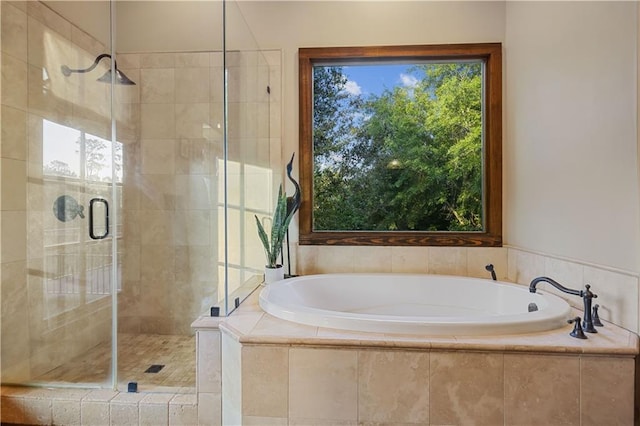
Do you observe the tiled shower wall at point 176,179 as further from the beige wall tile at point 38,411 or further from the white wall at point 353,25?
the beige wall tile at point 38,411

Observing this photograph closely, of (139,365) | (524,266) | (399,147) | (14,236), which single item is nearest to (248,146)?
(399,147)

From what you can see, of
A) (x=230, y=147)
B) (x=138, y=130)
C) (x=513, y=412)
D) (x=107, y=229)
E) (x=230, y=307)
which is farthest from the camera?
(x=138, y=130)

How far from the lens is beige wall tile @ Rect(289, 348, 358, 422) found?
1212mm

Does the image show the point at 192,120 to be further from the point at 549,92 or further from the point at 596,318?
the point at 596,318

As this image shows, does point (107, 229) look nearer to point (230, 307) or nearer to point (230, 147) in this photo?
point (230, 147)

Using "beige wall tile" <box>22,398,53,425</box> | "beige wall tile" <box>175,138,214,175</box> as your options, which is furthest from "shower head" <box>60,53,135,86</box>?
"beige wall tile" <box>22,398,53,425</box>

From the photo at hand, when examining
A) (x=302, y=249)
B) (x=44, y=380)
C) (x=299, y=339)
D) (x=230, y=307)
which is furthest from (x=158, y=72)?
(x=299, y=339)

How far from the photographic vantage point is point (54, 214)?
1975mm

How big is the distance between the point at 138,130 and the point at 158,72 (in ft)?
1.58

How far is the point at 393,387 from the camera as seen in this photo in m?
1.19

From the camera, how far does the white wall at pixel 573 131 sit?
136 cm

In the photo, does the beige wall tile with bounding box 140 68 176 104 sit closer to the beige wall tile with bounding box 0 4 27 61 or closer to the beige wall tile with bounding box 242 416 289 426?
the beige wall tile with bounding box 0 4 27 61

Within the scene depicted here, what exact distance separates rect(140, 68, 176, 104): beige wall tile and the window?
1.04 m

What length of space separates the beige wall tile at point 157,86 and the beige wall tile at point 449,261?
237cm
